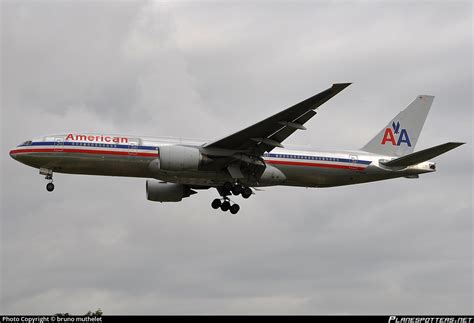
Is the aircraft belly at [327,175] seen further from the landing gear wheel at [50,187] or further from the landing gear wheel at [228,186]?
the landing gear wheel at [50,187]

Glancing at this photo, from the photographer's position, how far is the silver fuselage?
140 ft

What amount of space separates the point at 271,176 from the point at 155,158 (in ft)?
19.8

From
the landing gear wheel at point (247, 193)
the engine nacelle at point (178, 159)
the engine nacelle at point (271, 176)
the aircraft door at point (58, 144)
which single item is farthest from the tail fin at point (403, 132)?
the aircraft door at point (58, 144)

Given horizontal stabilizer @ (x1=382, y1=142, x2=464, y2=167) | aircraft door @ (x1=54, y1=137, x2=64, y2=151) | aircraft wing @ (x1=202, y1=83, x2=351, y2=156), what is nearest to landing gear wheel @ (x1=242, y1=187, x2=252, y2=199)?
aircraft wing @ (x1=202, y1=83, x2=351, y2=156)

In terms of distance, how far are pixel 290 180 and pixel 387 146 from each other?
6.55 meters

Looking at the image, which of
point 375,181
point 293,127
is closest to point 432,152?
point 375,181

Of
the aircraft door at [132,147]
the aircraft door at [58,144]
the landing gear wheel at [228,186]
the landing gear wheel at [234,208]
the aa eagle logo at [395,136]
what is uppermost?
the aa eagle logo at [395,136]

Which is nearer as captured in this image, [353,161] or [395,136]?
[353,161]

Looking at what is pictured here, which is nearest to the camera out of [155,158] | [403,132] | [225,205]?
[155,158]

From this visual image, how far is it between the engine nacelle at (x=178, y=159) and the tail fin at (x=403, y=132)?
10290 mm

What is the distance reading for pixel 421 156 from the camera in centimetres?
4403

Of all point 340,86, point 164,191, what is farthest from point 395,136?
point 340,86

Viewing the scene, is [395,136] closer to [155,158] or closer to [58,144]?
[155,158]

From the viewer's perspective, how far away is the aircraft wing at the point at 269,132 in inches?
1547
